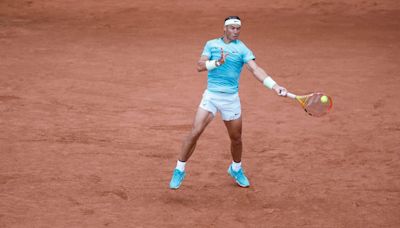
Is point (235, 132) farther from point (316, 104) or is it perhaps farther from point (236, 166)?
point (316, 104)

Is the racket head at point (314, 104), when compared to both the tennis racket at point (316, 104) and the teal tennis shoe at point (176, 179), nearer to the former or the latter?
the tennis racket at point (316, 104)

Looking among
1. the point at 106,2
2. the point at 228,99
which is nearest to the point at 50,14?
the point at 106,2

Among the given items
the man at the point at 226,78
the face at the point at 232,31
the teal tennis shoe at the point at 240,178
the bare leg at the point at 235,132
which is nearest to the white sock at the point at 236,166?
the teal tennis shoe at the point at 240,178

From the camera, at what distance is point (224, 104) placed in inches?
346

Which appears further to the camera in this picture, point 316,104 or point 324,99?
point 316,104

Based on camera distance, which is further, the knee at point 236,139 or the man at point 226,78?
the knee at point 236,139

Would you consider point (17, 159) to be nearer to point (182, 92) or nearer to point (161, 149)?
point (161, 149)

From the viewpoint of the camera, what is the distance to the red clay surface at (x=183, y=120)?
8734 mm

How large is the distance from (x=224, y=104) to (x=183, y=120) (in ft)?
10.6

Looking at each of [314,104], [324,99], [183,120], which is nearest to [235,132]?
[314,104]

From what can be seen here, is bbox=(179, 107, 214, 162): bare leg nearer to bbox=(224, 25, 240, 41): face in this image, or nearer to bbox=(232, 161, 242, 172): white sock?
bbox=(232, 161, 242, 172): white sock

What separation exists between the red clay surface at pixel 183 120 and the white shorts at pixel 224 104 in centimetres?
110

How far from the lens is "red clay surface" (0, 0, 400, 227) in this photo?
873cm

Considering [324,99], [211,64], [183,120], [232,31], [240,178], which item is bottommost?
[183,120]
